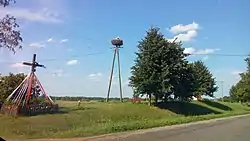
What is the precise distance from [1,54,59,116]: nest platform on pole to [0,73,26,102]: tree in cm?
165

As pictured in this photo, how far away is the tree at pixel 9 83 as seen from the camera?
131 ft

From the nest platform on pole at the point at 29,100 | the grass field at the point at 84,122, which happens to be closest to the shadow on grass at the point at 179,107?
the grass field at the point at 84,122

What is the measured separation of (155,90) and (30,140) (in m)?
34.7

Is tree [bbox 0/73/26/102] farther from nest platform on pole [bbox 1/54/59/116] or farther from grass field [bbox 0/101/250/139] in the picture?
grass field [bbox 0/101/250/139]

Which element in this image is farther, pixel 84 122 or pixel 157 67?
pixel 157 67

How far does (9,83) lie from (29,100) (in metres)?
5.85

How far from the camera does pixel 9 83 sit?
136ft

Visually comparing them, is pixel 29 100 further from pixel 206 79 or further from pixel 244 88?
pixel 244 88

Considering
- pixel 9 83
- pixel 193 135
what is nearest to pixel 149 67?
pixel 9 83

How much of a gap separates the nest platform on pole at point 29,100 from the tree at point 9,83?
1650 millimetres

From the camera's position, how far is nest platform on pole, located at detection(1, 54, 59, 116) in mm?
33903

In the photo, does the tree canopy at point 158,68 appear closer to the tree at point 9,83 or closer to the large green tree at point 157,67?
the large green tree at point 157,67

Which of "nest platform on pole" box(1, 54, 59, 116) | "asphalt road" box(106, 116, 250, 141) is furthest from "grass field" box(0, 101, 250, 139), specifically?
"asphalt road" box(106, 116, 250, 141)

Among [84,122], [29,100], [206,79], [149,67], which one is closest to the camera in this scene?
[84,122]
